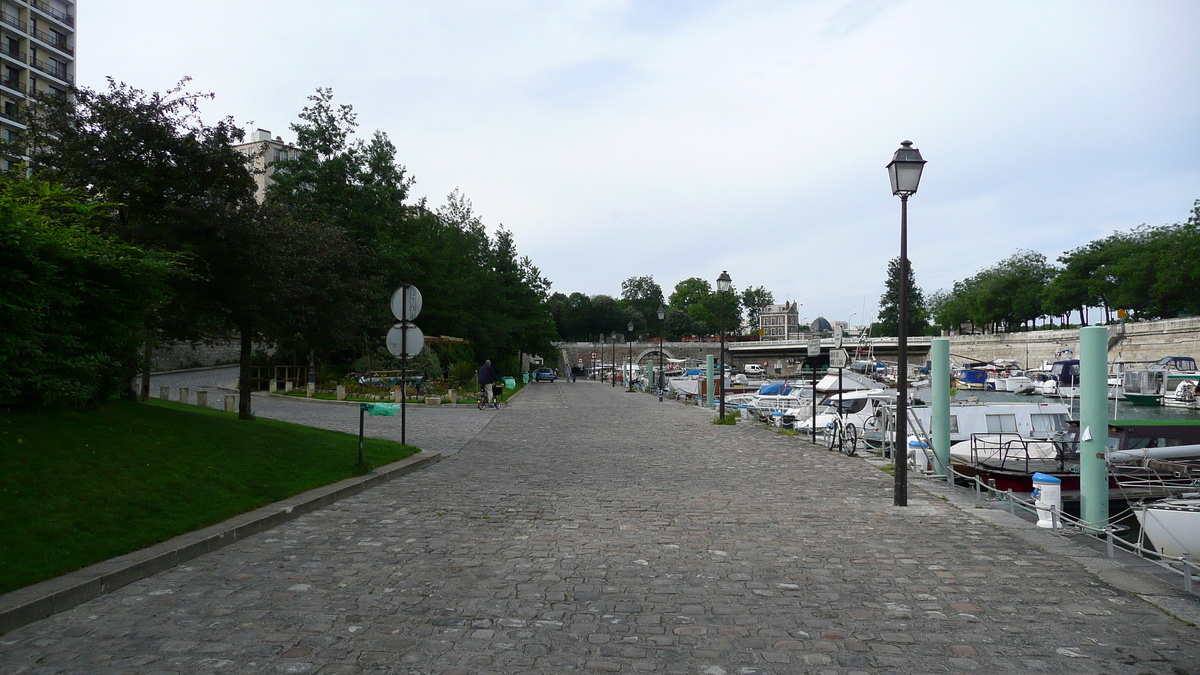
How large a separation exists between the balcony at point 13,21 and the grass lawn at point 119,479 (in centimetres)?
6249

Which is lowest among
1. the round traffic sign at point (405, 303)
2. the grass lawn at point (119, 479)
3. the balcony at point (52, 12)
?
the grass lawn at point (119, 479)

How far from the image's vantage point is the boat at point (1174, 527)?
934 centimetres

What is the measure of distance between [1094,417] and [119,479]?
10570 mm

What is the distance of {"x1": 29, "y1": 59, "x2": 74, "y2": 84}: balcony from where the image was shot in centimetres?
5881

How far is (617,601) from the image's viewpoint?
5.45 metres

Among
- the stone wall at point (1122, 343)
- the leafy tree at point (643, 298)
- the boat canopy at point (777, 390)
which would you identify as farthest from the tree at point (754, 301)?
the boat canopy at point (777, 390)

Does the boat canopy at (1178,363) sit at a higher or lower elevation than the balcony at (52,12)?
lower

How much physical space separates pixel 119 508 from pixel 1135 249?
83104mm

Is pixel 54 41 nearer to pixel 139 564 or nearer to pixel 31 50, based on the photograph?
pixel 31 50

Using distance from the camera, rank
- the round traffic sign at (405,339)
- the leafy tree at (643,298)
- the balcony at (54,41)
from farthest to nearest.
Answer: the leafy tree at (643,298) → the balcony at (54,41) → the round traffic sign at (405,339)

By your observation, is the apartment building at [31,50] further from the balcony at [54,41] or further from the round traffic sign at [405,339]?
the round traffic sign at [405,339]

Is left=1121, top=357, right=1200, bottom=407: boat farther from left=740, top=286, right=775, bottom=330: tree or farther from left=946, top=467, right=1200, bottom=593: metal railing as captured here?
left=740, top=286, right=775, bottom=330: tree

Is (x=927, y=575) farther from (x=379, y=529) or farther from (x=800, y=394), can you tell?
(x=800, y=394)

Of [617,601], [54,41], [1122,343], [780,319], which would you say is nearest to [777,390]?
[617,601]
